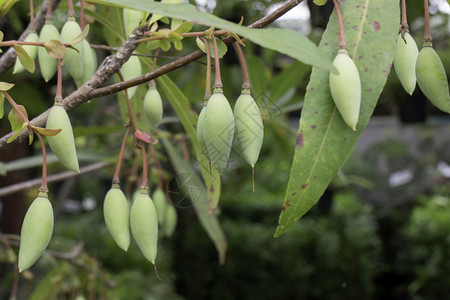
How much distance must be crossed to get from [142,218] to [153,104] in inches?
4.4

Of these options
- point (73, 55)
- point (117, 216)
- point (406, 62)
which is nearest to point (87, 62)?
point (73, 55)

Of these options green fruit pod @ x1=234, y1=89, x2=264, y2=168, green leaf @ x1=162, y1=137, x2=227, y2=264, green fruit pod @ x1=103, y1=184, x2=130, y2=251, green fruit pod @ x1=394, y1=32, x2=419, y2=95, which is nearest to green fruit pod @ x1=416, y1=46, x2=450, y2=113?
green fruit pod @ x1=394, y1=32, x2=419, y2=95

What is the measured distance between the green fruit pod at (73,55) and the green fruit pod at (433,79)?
24 centimetres

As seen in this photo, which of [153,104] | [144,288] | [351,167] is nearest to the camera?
[153,104]

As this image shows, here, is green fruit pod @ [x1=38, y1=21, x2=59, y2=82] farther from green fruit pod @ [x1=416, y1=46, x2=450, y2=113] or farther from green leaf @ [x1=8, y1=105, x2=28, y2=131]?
green fruit pod @ [x1=416, y1=46, x2=450, y2=113]

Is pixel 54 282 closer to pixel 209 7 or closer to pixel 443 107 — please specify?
pixel 209 7

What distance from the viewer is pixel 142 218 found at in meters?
0.39

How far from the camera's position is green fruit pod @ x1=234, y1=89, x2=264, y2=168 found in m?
0.34

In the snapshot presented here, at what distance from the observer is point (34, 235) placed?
0.34 meters

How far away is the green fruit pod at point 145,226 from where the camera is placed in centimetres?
39

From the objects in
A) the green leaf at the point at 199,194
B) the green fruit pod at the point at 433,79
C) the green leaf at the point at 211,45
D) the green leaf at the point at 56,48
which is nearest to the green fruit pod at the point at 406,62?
the green fruit pod at the point at 433,79

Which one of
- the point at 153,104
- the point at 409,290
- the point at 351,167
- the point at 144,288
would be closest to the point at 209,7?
the point at 153,104

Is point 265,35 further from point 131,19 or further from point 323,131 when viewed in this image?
point 131,19

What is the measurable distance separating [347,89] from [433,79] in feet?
0.25
